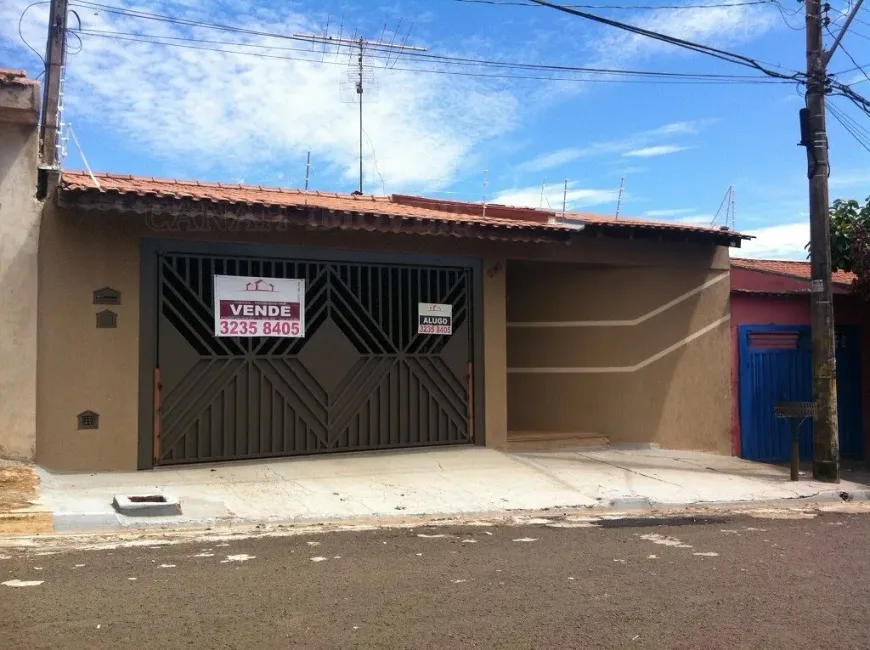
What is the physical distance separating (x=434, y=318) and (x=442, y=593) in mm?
6479

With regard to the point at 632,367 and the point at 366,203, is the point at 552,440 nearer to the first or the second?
the point at 632,367

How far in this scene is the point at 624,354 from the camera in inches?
520

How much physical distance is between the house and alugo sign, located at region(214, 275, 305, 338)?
0.09ft

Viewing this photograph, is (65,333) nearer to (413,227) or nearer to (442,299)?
(413,227)

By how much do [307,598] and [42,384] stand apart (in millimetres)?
5392

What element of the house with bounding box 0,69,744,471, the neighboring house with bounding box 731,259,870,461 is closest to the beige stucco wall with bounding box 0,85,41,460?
the house with bounding box 0,69,744,471

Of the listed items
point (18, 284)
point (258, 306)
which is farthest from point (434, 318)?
point (18, 284)

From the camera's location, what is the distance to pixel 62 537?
674cm

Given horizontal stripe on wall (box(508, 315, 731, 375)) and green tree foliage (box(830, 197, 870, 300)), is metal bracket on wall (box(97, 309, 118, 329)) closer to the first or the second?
horizontal stripe on wall (box(508, 315, 731, 375))

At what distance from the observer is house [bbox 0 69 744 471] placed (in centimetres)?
909

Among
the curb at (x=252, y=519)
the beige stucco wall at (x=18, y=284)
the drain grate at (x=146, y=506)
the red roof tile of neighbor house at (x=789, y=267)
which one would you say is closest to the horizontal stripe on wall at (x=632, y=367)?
the red roof tile of neighbor house at (x=789, y=267)

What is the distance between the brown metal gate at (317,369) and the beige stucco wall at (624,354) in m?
2.31

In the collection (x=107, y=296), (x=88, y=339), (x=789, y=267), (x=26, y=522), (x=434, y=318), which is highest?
(x=789, y=267)

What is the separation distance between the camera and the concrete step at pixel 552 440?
12.1 meters
